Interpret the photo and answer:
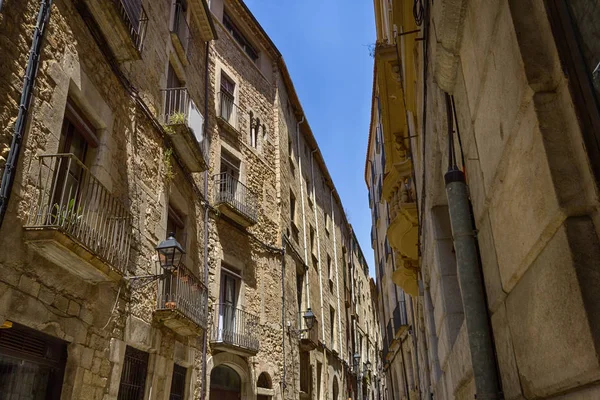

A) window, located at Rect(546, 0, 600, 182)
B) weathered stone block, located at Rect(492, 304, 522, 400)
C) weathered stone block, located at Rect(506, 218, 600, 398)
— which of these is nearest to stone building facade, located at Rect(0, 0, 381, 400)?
weathered stone block, located at Rect(492, 304, 522, 400)

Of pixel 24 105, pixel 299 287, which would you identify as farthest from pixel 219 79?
pixel 24 105

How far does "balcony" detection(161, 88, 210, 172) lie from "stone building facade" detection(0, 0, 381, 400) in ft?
0.14

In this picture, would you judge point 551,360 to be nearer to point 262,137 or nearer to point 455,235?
point 455,235

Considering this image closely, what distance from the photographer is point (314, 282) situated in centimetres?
1909

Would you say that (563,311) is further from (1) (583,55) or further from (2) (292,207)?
(2) (292,207)

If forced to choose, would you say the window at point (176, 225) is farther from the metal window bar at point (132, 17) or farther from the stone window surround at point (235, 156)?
the metal window bar at point (132, 17)

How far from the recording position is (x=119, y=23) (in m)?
6.78

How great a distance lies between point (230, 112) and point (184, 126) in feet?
17.5

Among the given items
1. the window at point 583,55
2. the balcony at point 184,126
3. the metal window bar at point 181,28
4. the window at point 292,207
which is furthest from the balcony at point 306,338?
the window at point 583,55

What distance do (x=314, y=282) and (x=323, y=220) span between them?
4.81 metres

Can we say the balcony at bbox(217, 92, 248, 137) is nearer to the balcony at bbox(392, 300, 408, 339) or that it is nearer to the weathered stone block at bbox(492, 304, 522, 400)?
the balcony at bbox(392, 300, 408, 339)

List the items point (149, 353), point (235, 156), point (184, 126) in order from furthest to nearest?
point (235, 156), point (184, 126), point (149, 353)

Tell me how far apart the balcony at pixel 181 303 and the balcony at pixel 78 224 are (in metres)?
1.40

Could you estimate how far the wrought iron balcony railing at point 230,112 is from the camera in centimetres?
1405
